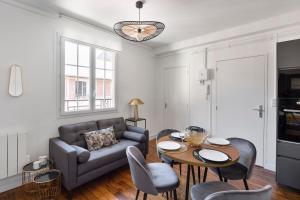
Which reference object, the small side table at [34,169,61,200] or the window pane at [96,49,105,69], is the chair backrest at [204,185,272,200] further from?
the window pane at [96,49,105,69]

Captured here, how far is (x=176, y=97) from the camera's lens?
14.5 feet

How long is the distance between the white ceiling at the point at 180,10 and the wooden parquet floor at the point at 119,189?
264cm

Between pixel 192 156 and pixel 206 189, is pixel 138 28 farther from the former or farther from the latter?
pixel 206 189

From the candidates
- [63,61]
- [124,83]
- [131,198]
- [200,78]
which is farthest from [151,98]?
[131,198]

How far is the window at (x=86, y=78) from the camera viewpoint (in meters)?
2.90

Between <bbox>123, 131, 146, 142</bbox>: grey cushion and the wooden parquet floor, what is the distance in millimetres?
620

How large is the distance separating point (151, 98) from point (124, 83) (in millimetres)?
1094

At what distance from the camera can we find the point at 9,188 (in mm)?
2273

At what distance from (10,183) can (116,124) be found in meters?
1.80

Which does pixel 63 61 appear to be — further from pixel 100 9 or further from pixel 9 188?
pixel 9 188

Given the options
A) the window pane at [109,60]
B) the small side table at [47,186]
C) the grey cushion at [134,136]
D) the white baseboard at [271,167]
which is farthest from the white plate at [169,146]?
the window pane at [109,60]

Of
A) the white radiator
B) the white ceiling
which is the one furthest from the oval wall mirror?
the white ceiling

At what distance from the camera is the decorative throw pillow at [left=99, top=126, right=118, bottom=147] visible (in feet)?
9.40

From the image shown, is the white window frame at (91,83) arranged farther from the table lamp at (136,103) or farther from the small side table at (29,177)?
the small side table at (29,177)
